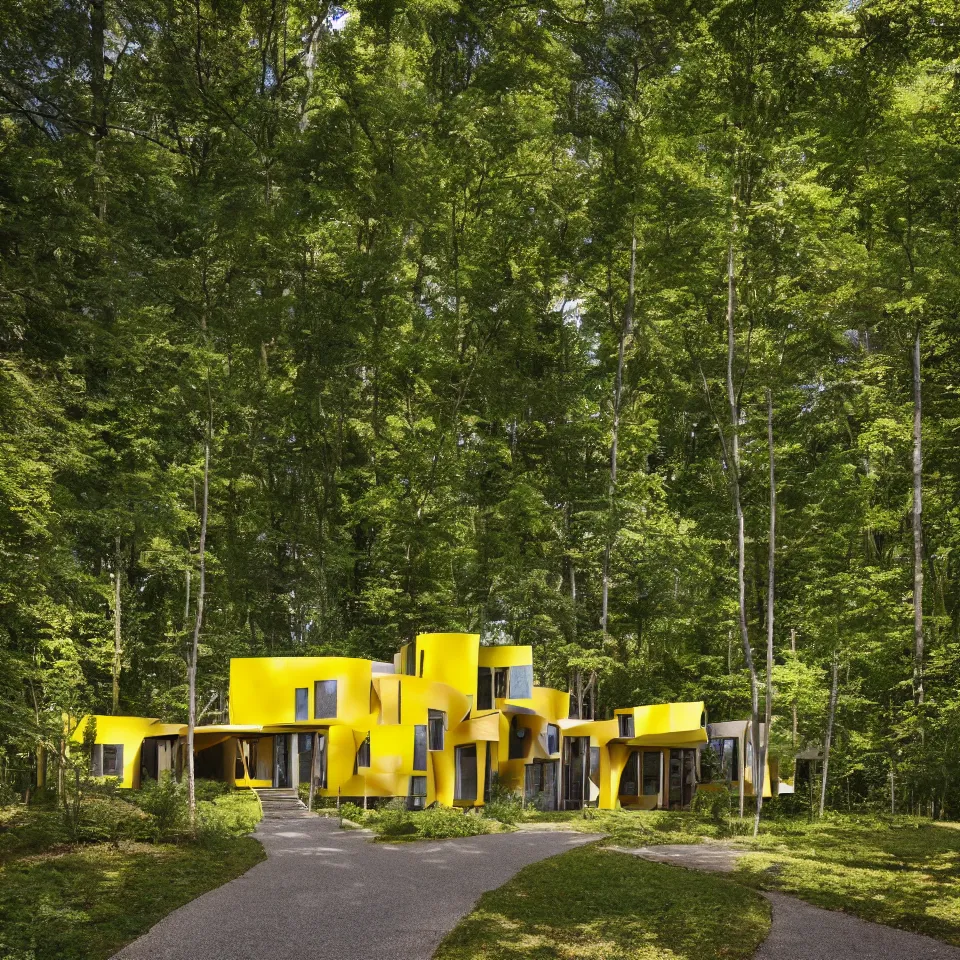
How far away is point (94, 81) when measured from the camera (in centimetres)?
2586

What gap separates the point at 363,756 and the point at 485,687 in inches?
144

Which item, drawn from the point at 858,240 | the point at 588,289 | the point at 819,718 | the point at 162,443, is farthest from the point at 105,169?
the point at 819,718

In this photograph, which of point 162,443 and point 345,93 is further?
point 345,93

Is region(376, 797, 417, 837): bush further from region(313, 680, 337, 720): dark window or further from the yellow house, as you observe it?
region(313, 680, 337, 720): dark window

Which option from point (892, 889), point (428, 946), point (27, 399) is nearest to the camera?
point (428, 946)

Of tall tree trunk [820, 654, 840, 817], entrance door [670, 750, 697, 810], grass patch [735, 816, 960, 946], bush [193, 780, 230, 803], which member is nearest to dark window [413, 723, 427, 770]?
bush [193, 780, 230, 803]

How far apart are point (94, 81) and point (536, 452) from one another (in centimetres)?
1803

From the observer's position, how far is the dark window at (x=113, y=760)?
2503 cm

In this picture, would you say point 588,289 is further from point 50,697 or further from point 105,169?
point 50,697

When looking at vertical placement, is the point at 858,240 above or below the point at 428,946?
above

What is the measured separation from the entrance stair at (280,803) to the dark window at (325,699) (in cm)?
210

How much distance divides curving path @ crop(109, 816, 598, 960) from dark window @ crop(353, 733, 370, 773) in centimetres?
647

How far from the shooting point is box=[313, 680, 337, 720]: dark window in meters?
23.1

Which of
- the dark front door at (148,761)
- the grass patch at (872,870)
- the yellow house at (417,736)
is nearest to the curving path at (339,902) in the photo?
the grass patch at (872,870)
